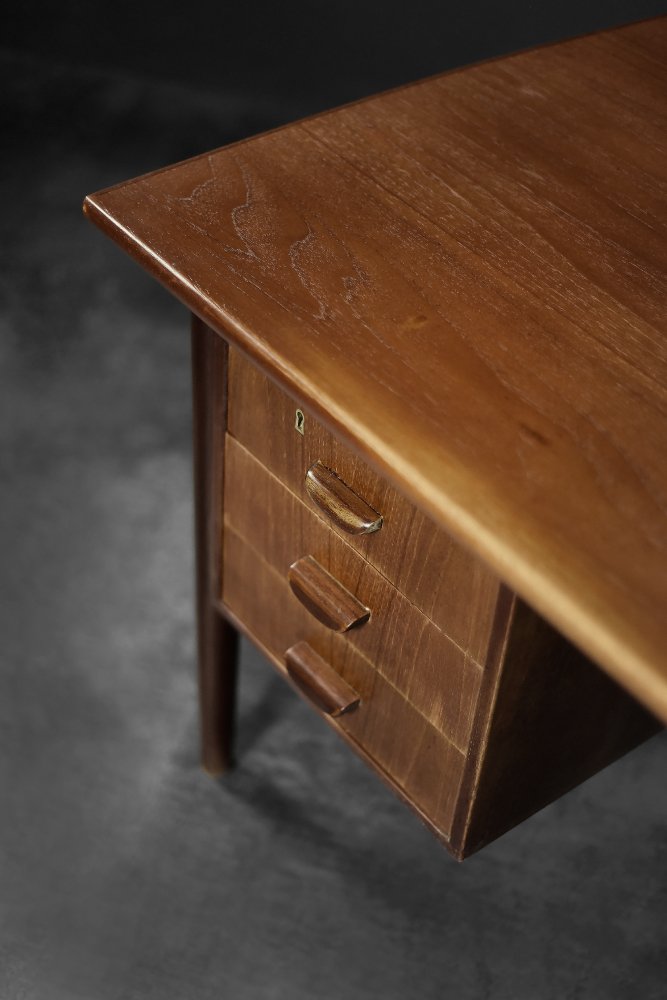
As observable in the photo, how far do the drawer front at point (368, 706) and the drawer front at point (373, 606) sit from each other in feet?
0.04

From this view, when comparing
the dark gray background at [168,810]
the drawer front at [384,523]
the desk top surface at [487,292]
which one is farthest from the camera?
the dark gray background at [168,810]

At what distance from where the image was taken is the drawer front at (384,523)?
78 centimetres

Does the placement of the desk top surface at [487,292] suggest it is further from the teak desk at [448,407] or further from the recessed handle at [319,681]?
the recessed handle at [319,681]

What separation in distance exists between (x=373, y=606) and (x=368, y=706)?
0.32 ft

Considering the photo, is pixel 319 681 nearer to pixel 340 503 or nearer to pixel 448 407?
pixel 340 503

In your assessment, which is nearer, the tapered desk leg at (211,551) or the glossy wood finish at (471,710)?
the glossy wood finish at (471,710)

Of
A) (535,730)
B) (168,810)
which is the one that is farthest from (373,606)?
(168,810)

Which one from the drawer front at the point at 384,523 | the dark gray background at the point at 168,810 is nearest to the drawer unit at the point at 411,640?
the drawer front at the point at 384,523

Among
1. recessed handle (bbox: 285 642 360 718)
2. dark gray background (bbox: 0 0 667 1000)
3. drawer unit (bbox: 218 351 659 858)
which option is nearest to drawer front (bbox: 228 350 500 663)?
drawer unit (bbox: 218 351 659 858)

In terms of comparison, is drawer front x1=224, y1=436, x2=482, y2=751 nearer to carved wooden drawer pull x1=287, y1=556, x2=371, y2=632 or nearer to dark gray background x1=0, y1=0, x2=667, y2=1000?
carved wooden drawer pull x1=287, y1=556, x2=371, y2=632

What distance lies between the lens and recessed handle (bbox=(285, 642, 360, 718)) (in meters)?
0.93

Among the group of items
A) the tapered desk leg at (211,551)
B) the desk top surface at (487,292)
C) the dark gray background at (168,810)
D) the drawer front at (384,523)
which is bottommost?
the dark gray background at (168,810)

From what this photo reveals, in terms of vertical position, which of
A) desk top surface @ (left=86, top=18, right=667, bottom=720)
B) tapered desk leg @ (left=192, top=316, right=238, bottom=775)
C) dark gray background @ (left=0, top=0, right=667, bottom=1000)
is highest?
desk top surface @ (left=86, top=18, right=667, bottom=720)

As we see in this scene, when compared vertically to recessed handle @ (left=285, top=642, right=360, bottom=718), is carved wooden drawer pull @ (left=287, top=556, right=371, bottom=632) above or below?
above
